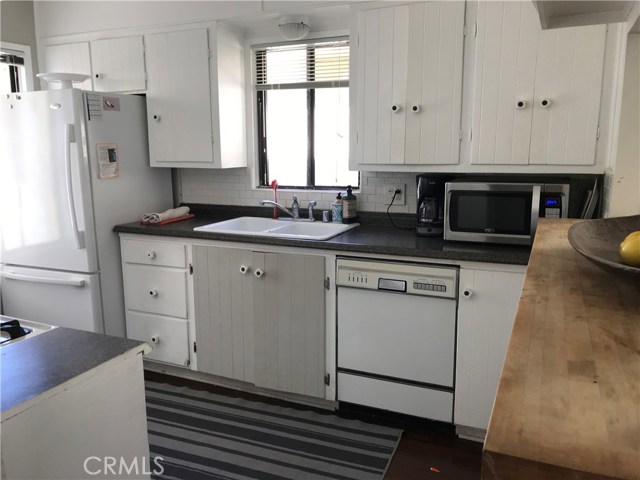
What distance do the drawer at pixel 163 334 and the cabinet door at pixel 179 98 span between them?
101 cm

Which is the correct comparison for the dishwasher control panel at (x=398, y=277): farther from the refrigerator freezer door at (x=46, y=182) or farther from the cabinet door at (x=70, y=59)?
the cabinet door at (x=70, y=59)

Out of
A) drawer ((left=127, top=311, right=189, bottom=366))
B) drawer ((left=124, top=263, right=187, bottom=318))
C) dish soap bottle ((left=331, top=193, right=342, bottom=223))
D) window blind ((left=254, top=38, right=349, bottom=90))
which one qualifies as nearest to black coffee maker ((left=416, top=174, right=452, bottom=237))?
dish soap bottle ((left=331, top=193, right=342, bottom=223))

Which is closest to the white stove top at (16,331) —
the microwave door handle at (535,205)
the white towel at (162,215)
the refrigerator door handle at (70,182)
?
the refrigerator door handle at (70,182)

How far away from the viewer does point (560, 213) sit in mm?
2410

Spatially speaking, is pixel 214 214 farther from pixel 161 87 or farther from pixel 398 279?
pixel 398 279

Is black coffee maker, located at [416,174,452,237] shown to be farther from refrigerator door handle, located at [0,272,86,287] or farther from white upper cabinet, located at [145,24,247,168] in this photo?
refrigerator door handle, located at [0,272,86,287]

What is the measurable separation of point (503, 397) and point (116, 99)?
3242mm

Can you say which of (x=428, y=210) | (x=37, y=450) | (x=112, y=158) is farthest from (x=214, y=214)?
(x=37, y=450)

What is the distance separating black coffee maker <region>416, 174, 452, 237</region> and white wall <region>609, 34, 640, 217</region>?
117cm

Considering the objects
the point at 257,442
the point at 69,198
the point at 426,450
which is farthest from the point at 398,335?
the point at 69,198

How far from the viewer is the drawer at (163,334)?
124 inches

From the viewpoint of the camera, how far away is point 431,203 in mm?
2725

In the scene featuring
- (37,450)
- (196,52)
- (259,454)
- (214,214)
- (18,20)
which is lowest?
(259,454)

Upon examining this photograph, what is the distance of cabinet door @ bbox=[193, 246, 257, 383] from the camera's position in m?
2.90
